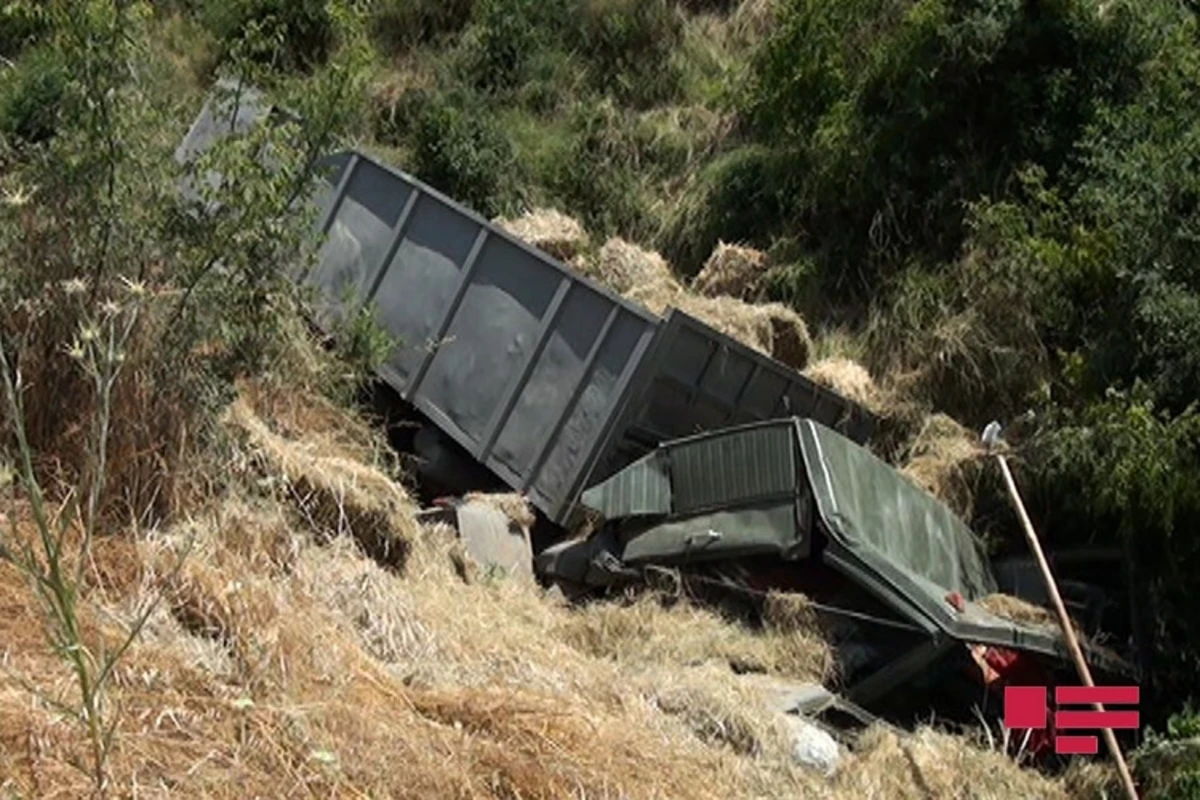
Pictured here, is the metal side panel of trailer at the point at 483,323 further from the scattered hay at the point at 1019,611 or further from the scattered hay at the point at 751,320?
the scattered hay at the point at 1019,611

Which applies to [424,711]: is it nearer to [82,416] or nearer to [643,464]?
[82,416]

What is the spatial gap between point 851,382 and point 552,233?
8.53 feet

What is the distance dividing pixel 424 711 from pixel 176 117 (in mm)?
4071

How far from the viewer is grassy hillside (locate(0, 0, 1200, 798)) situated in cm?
602

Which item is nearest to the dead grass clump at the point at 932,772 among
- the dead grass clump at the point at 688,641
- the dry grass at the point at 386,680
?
the dry grass at the point at 386,680

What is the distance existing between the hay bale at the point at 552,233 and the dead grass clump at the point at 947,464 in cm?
295

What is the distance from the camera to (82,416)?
735cm

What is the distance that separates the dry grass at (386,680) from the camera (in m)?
5.48

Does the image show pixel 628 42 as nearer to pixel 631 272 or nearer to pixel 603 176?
pixel 603 176

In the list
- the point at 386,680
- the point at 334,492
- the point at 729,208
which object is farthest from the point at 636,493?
the point at 729,208

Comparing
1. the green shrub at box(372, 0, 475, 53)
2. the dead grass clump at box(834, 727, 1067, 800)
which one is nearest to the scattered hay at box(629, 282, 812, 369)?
the dead grass clump at box(834, 727, 1067, 800)

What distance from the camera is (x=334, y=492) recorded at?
27.5ft

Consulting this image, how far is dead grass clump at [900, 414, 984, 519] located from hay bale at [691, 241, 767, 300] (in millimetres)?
2430

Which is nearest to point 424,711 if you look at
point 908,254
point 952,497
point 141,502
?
point 141,502
